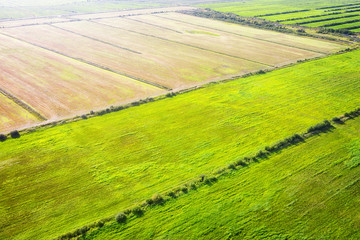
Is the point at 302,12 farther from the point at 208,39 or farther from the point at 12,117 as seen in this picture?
the point at 12,117

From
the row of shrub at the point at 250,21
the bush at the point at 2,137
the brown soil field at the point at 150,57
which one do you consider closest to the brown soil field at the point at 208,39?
the brown soil field at the point at 150,57

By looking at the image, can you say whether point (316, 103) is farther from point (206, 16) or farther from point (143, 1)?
point (143, 1)

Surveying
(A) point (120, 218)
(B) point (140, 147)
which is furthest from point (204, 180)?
(B) point (140, 147)

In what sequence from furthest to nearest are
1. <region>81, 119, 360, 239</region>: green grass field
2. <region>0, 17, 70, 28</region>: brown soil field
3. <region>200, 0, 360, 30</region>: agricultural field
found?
<region>200, 0, 360, 30</region>: agricultural field
<region>0, 17, 70, 28</region>: brown soil field
<region>81, 119, 360, 239</region>: green grass field

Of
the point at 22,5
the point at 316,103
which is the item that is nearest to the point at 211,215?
the point at 316,103

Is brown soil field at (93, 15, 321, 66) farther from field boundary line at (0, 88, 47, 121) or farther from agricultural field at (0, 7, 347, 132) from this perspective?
field boundary line at (0, 88, 47, 121)

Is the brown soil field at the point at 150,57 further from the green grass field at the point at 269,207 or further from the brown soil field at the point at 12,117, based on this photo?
the green grass field at the point at 269,207

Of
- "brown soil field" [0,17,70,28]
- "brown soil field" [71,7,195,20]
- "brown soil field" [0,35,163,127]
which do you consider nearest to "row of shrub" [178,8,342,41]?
"brown soil field" [71,7,195,20]
